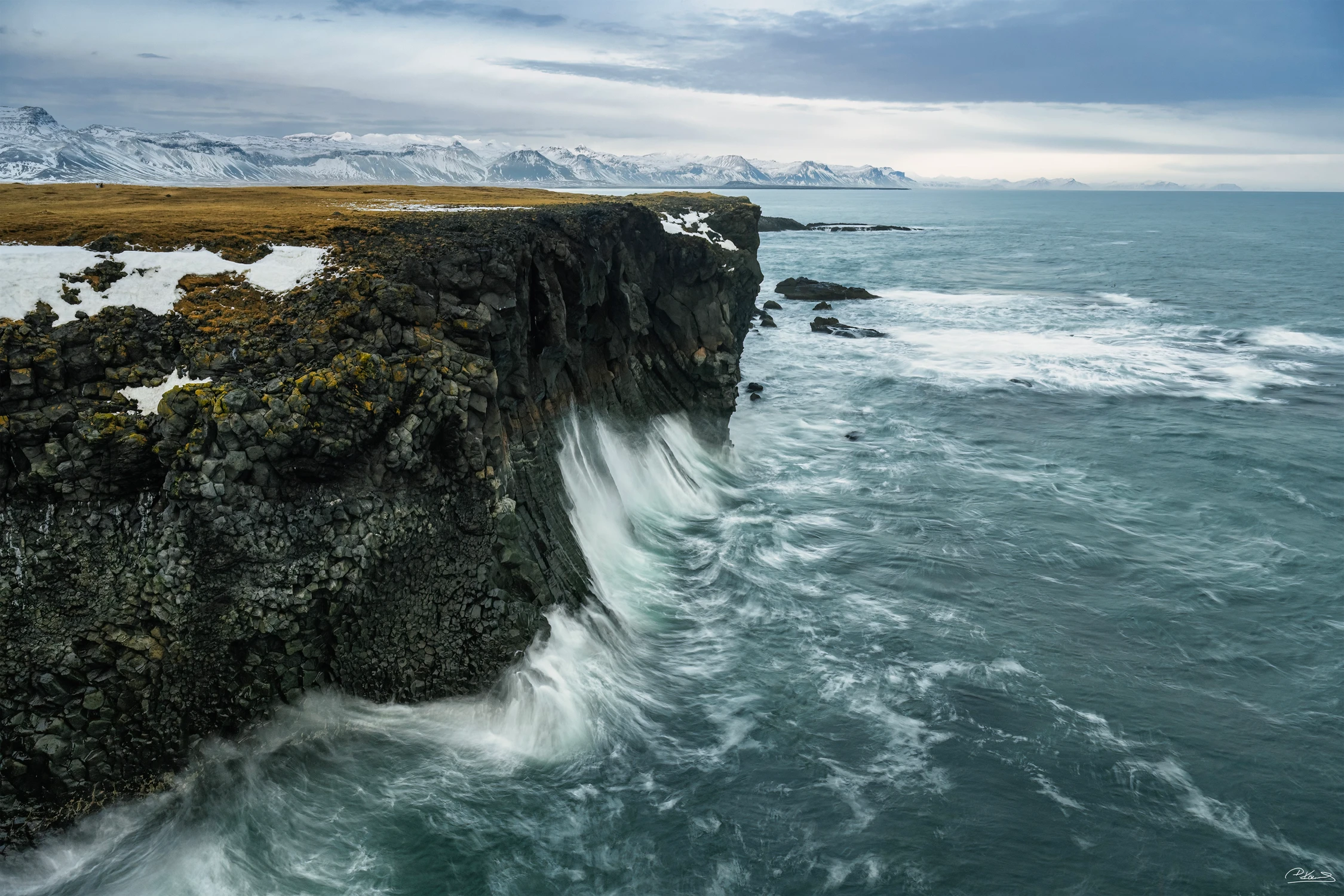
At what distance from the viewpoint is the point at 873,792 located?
55.9 ft

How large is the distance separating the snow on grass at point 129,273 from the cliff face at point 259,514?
45 centimetres

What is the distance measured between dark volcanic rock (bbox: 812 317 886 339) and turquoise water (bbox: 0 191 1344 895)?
89.2 feet

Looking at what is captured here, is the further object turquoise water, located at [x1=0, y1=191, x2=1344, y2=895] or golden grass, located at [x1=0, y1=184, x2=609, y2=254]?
golden grass, located at [x1=0, y1=184, x2=609, y2=254]

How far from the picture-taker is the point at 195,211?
27.7m

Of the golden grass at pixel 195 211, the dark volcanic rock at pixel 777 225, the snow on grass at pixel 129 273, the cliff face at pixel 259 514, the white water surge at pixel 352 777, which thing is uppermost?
the dark volcanic rock at pixel 777 225

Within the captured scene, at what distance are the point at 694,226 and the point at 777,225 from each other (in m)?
152

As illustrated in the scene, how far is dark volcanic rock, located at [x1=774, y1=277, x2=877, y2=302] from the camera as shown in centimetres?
8462

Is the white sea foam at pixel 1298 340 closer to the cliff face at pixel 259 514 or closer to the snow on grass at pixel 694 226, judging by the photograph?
the snow on grass at pixel 694 226

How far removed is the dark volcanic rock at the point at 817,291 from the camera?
8462 cm

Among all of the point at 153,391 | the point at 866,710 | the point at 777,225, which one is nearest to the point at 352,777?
the point at 153,391

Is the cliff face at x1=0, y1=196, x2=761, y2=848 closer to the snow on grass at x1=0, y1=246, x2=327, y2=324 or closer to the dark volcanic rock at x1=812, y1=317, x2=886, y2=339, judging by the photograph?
the snow on grass at x1=0, y1=246, x2=327, y2=324

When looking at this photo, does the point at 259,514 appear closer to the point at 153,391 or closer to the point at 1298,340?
the point at 153,391

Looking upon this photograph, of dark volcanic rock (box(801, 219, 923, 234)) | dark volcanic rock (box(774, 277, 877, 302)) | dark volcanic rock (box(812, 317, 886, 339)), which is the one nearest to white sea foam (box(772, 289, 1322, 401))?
dark volcanic rock (box(812, 317, 886, 339))

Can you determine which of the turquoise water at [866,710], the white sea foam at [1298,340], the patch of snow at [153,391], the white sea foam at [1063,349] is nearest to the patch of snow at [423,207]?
the turquoise water at [866,710]
